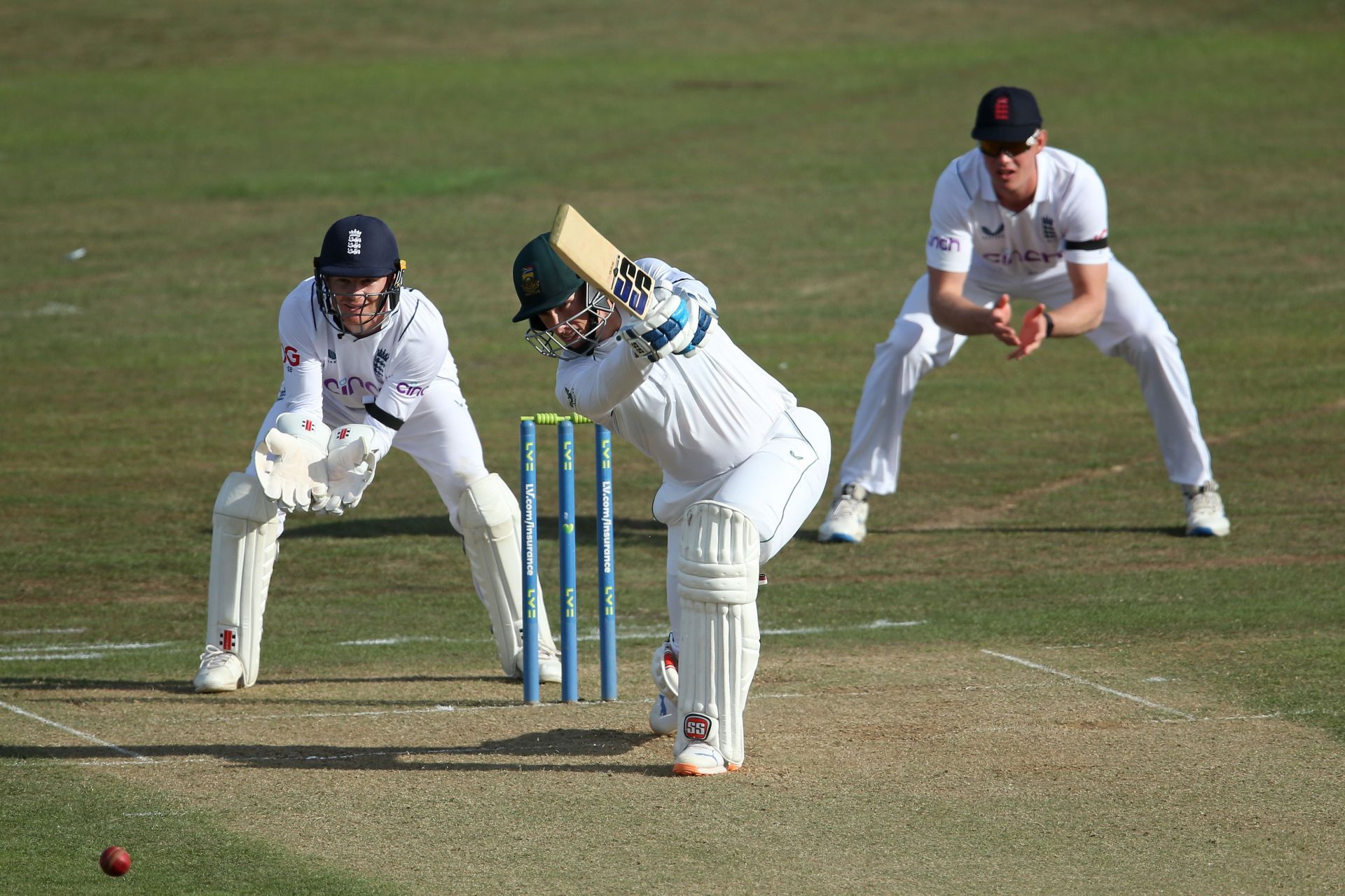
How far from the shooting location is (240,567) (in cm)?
684

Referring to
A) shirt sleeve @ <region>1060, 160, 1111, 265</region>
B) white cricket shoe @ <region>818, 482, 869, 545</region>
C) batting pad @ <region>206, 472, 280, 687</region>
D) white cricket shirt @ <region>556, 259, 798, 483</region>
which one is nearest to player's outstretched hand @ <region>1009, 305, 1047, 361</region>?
shirt sleeve @ <region>1060, 160, 1111, 265</region>

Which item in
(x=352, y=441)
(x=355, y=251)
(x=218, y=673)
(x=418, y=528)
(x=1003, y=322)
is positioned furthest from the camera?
(x=418, y=528)

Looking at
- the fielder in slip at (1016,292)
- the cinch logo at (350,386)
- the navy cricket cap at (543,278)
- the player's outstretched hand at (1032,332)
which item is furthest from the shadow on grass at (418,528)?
the navy cricket cap at (543,278)

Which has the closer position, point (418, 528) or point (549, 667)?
point (549, 667)

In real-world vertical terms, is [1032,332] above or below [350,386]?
above

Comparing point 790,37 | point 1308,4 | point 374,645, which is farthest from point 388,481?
point 1308,4

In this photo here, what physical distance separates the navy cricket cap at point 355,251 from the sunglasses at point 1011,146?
3.56 meters

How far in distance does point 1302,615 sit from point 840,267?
34.2ft

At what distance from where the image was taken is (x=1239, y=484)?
34.6 feet

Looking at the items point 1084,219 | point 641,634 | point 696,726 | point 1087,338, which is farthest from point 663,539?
point 696,726

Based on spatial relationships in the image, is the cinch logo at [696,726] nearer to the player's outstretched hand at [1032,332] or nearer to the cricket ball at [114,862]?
the cricket ball at [114,862]

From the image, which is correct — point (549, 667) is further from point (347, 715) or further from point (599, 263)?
point (599, 263)

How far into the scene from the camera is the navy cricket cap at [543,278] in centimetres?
555

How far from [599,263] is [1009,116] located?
14.1ft
